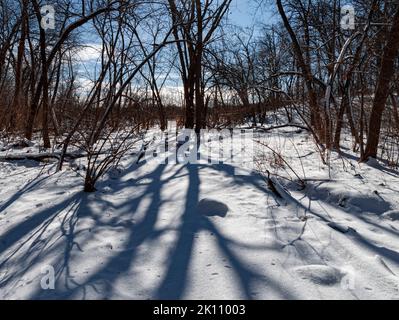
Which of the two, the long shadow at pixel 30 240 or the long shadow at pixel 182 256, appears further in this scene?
the long shadow at pixel 30 240

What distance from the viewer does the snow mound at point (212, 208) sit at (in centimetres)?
256

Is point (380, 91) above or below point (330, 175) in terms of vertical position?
above

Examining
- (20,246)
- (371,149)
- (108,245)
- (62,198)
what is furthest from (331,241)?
(371,149)

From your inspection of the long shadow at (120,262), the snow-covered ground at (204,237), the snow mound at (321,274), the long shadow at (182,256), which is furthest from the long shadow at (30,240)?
the snow mound at (321,274)

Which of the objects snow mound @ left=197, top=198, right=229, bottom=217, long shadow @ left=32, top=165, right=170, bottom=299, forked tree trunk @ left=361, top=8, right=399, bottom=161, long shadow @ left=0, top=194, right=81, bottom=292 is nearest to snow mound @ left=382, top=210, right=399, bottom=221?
snow mound @ left=197, top=198, right=229, bottom=217

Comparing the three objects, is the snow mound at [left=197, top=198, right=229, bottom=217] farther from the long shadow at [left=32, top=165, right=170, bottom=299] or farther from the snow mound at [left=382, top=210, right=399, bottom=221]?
the snow mound at [left=382, top=210, right=399, bottom=221]

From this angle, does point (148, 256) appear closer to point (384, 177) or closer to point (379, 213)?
point (379, 213)

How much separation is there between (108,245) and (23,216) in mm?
969

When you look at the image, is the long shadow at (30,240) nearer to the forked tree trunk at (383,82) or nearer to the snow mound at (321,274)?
the snow mound at (321,274)

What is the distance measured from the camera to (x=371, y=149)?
4176 millimetres

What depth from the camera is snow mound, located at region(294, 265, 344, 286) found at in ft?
5.35

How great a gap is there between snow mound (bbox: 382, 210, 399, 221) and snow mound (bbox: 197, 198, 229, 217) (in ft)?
3.72

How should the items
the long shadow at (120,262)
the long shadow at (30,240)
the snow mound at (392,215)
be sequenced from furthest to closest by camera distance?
1. the snow mound at (392,215)
2. the long shadow at (30,240)
3. the long shadow at (120,262)

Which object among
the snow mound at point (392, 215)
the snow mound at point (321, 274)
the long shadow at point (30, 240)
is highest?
the snow mound at point (392, 215)
